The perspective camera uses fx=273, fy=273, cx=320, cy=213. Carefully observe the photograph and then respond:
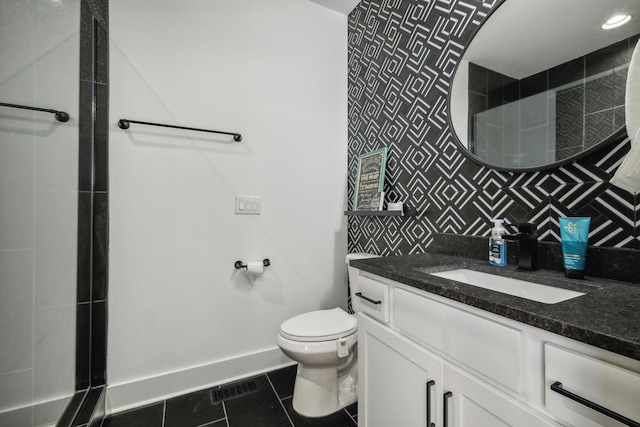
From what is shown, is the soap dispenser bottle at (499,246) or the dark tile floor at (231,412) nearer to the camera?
the soap dispenser bottle at (499,246)

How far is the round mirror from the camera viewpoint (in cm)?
85

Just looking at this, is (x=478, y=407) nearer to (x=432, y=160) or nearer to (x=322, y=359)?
(x=322, y=359)

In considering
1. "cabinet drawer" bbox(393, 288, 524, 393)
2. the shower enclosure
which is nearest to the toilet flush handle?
"cabinet drawer" bbox(393, 288, 524, 393)

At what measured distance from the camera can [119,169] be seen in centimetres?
150

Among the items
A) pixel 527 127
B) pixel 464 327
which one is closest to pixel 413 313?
pixel 464 327

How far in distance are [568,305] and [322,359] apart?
1054 millimetres

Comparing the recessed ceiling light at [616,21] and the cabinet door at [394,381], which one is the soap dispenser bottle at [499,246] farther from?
the recessed ceiling light at [616,21]

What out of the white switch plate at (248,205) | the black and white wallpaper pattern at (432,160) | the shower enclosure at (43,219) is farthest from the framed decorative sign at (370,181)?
the shower enclosure at (43,219)

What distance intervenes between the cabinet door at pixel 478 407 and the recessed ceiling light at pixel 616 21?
44.5 inches

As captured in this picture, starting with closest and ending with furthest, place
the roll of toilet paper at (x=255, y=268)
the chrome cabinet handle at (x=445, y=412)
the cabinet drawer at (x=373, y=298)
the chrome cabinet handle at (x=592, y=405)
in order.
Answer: the chrome cabinet handle at (x=592, y=405) → the chrome cabinet handle at (x=445, y=412) → the cabinet drawer at (x=373, y=298) → the roll of toilet paper at (x=255, y=268)

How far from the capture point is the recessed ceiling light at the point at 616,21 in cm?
82

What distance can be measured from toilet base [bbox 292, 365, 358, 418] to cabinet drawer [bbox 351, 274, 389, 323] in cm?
54

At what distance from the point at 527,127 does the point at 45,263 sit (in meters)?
2.00

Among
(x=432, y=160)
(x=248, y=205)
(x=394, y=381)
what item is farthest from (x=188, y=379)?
(x=432, y=160)
